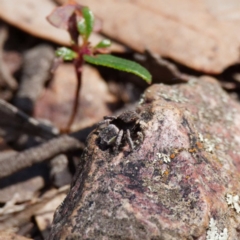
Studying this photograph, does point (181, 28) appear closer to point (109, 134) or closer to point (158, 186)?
point (109, 134)

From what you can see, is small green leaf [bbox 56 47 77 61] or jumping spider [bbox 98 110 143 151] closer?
jumping spider [bbox 98 110 143 151]

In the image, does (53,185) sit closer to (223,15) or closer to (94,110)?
(94,110)

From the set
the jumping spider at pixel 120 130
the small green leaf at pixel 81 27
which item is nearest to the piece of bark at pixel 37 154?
the small green leaf at pixel 81 27

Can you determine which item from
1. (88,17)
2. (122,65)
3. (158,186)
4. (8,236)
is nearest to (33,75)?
(88,17)

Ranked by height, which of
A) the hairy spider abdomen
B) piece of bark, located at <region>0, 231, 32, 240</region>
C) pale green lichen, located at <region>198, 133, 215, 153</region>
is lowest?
piece of bark, located at <region>0, 231, 32, 240</region>

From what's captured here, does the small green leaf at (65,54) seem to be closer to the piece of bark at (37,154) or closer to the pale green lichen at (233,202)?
the piece of bark at (37,154)

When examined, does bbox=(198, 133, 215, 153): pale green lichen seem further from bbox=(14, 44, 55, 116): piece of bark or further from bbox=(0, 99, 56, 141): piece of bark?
bbox=(14, 44, 55, 116): piece of bark

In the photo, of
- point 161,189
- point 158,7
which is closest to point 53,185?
point 161,189

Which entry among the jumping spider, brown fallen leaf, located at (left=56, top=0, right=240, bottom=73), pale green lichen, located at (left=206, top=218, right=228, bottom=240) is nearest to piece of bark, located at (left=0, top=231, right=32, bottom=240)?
the jumping spider
